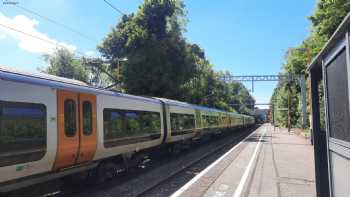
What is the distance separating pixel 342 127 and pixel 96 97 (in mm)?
6506

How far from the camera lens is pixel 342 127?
3.53 metres

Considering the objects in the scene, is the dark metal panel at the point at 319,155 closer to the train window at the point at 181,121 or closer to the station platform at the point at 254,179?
the station platform at the point at 254,179

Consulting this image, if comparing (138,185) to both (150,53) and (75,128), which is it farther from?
(150,53)

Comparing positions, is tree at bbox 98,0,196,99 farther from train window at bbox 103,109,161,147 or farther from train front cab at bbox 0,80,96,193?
train front cab at bbox 0,80,96,193

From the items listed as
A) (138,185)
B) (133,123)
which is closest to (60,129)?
(138,185)

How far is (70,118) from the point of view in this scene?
7.57 m

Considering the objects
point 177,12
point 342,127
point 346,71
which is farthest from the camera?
point 177,12

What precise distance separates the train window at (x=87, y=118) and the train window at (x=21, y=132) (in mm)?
1425

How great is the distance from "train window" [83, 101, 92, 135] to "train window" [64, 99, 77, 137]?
410 millimetres

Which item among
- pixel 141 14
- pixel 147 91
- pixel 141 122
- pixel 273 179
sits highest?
pixel 141 14

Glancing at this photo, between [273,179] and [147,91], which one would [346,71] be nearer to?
[273,179]

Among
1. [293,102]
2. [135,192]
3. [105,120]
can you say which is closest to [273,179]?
[135,192]

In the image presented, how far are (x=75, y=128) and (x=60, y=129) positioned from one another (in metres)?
0.56

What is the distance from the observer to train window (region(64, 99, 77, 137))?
7.44m
